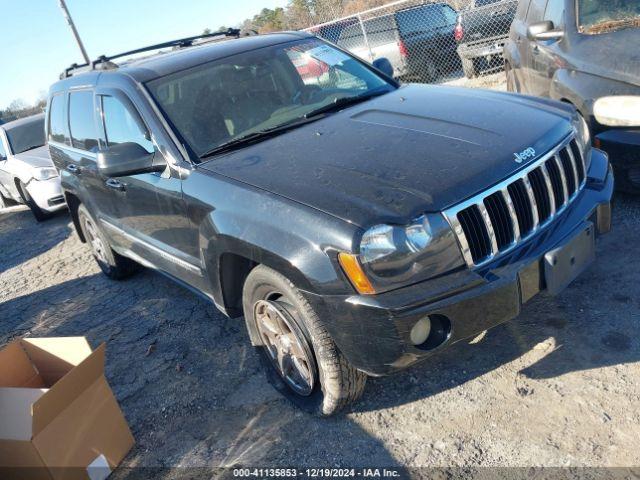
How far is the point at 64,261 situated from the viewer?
6.84 meters

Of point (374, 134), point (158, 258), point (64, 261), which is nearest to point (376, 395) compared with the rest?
point (374, 134)

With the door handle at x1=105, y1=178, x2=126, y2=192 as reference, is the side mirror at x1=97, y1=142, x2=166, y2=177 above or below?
above

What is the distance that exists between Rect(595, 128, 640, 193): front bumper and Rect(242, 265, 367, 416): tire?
97.6 inches

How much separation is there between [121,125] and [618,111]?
3.38 metres

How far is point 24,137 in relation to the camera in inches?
389

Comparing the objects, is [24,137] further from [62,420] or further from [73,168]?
[62,420]

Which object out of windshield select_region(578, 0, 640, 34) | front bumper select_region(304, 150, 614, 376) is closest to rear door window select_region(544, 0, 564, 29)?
windshield select_region(578, 0, 640, 34)

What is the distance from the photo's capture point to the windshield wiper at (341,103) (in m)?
3.54

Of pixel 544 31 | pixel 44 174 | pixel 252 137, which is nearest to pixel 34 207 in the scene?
pixel 44 174

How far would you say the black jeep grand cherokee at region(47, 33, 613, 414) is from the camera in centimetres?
234

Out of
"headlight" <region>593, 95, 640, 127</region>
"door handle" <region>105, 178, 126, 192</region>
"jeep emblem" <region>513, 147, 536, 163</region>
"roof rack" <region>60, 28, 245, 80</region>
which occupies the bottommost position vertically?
"headlight" <region>593, 95, 640, 127</region>

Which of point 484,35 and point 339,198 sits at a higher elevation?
point 339,198

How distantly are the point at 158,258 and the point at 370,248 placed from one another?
2069 mm

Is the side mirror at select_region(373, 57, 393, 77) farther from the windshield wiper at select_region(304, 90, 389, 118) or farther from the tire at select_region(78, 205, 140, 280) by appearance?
the tire at select_region(78, 205, 140, 280)
